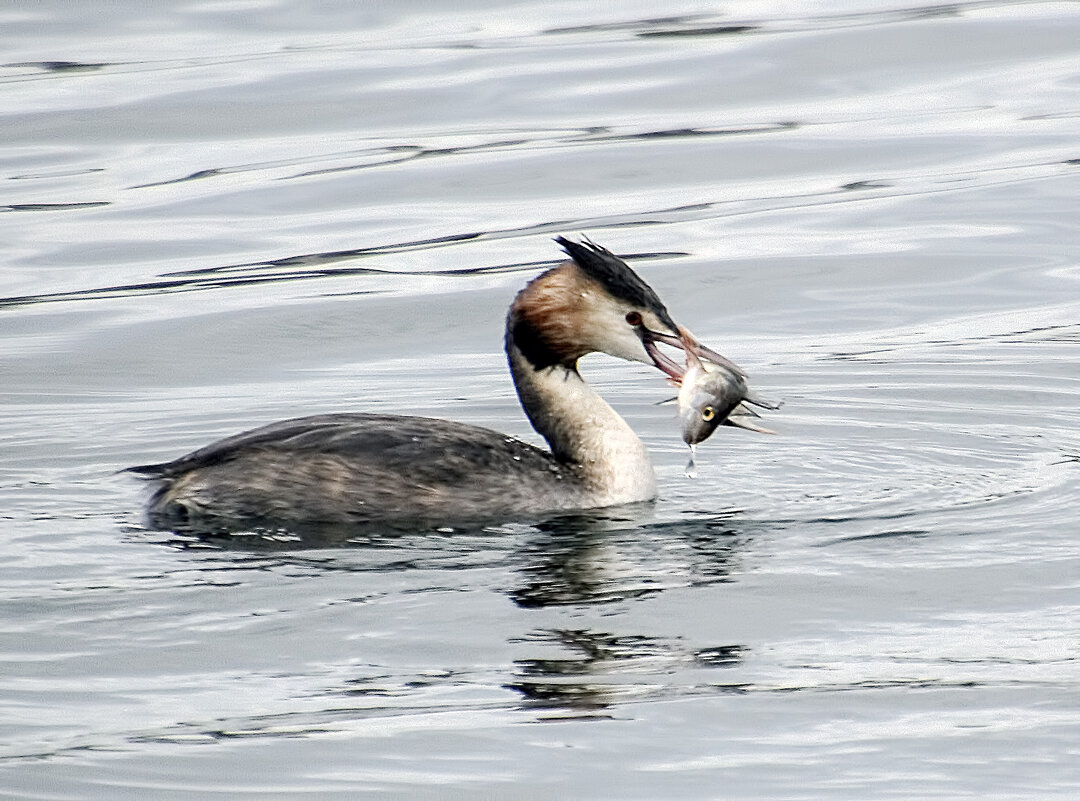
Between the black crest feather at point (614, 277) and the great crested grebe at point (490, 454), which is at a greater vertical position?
the black crest feather at point (614, 277)

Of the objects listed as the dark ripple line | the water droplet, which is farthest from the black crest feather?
the dark ripple line

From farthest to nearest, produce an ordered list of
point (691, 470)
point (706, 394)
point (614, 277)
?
point (691, 470)
point (614, 277)
point (706, 394)

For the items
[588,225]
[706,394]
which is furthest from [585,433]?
[588,225]

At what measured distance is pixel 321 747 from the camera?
587 cm

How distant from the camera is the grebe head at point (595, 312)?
8.38 meters

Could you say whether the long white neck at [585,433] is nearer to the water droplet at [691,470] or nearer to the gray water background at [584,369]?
the gray water background at [584,369]

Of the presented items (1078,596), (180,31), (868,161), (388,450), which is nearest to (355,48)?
(180,31)

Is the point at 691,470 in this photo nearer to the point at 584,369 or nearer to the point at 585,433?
the point at 585,433

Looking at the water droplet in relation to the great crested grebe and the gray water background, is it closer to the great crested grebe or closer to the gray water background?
the gray water background

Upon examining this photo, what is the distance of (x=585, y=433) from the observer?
28.1 feet

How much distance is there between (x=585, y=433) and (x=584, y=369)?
2.90 metres

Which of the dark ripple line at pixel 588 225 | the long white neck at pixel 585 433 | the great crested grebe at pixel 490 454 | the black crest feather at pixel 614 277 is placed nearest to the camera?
the great crested grebe at pixel 490 454

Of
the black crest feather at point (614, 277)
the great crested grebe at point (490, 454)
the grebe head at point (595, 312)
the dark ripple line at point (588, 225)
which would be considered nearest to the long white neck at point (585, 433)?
the great crested grebe at point (490, 454)

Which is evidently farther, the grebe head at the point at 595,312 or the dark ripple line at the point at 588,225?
the dark ripple line at the point at 588,225
